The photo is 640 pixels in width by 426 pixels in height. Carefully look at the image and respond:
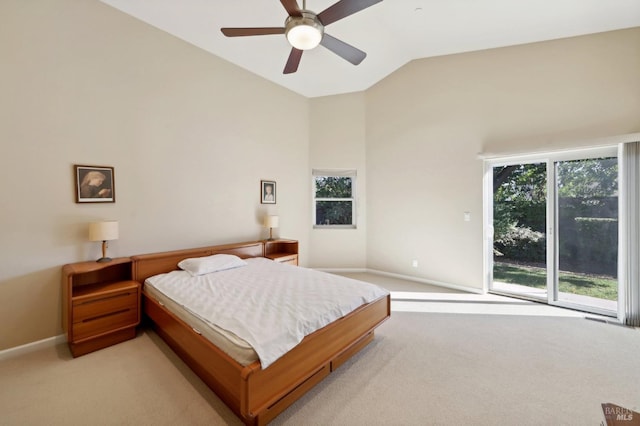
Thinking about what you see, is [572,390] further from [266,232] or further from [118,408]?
[266,232]

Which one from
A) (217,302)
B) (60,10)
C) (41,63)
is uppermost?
(60,10)

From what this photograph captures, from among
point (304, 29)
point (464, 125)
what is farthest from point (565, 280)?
point (304, 29)

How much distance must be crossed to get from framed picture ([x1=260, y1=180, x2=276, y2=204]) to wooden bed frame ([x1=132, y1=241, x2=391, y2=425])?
2.24 metres

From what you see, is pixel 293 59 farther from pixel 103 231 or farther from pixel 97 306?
pixel 97 306

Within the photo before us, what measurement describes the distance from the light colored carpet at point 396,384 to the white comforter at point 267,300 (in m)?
0.52

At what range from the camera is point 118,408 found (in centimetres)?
175

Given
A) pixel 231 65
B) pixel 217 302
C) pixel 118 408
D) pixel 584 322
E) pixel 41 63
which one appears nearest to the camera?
pixel 118 408

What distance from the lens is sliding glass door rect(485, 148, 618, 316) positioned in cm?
323

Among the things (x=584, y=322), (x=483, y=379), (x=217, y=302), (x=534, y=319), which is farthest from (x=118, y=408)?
(x=584, y=322)

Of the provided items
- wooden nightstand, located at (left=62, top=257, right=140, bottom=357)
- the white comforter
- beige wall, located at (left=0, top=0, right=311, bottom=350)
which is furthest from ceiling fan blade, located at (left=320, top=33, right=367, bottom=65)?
wooden nightstand, located at (left=62, top=257, right=140, bottom=357)

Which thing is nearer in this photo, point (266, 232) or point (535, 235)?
point (535, 235)

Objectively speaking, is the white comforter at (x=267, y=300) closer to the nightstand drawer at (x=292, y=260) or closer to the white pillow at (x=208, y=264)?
the white pillow at (x=208, y=264)

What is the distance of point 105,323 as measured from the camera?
246 cm

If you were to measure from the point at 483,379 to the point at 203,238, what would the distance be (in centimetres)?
353
